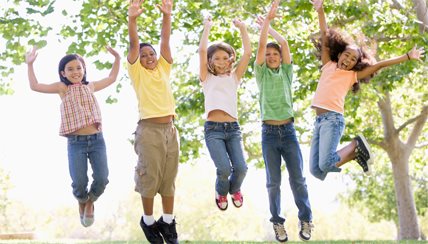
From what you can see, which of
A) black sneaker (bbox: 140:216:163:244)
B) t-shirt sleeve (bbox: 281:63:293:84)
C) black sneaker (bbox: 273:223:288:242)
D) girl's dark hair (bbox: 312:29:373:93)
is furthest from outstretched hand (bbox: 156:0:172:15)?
black sneaker (bbox: 273:223:288:242)

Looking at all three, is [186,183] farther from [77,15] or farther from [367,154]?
[367,154]

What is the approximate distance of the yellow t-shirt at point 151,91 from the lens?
25.8 ft

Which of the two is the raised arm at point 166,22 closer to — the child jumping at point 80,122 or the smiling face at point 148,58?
the smiling face at point 148,58

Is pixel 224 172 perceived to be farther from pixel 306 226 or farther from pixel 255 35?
pixel 255 35

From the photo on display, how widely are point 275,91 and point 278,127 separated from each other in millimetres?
456

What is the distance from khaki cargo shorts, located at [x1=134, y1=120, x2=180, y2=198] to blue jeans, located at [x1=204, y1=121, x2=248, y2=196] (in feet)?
1.55

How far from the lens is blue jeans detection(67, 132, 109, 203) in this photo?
8.34 m

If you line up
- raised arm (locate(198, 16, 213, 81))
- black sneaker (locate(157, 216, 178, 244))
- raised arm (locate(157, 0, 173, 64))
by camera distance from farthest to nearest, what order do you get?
raised arm (locate(198, 16, 213, 81)) < black sneaker (locate(157, 216, 178, 244)) < raised arm (locate(157, 0, 173, 64))

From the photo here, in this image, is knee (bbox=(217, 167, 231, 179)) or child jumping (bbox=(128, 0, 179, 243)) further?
knee (bbox=(217, 167, 231, 179))

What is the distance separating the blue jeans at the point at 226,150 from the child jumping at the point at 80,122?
1354mm

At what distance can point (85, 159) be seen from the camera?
27.5 feet

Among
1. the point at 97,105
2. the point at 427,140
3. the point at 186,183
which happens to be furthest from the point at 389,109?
the point at 186,183

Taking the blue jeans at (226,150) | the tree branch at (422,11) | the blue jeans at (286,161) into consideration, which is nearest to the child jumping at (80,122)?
the blue jeans at (226,150)

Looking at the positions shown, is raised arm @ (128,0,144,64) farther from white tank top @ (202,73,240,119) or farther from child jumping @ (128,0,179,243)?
white tank top @ (202,73,240,119)
